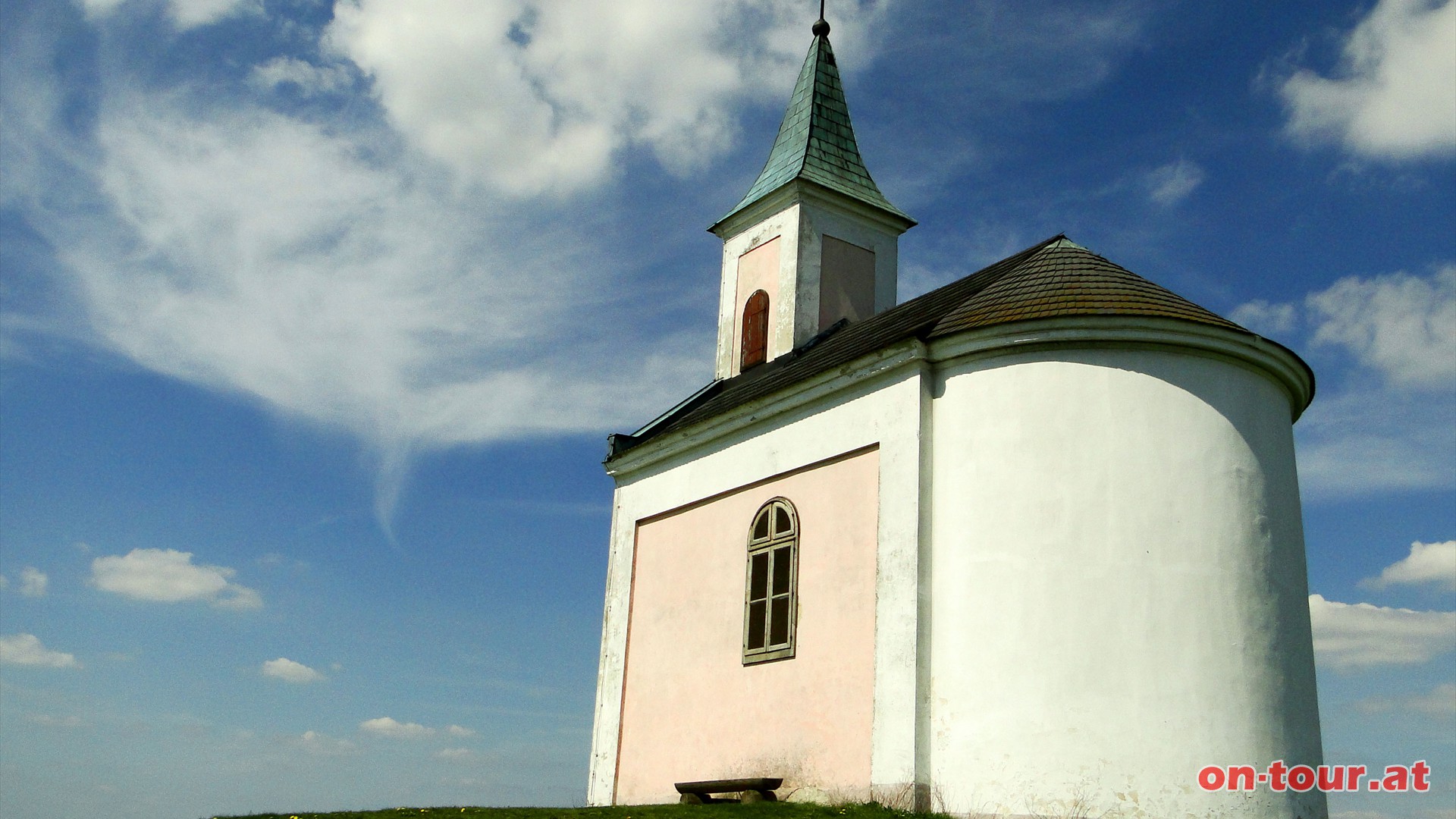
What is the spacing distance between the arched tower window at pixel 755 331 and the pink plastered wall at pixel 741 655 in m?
5.30

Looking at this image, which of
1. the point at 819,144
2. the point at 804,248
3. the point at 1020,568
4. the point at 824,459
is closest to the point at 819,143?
the point at 819,144

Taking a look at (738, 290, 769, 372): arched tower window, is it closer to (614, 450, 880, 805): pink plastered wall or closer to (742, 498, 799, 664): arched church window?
(614, 450, 880, 805): pink plastered wall

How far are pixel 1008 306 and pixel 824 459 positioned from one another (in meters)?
3.13

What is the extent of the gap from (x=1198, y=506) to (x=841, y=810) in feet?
16.9

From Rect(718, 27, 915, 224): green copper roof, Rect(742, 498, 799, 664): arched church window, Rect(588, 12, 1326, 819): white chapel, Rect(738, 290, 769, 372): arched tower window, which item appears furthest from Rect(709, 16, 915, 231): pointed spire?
Rect(742, 498, 799, 664): arched church window

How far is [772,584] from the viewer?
1628 centimetres

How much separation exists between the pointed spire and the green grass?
43.9 feet

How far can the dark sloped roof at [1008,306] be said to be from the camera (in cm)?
1408

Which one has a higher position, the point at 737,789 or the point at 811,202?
the point at 811,202

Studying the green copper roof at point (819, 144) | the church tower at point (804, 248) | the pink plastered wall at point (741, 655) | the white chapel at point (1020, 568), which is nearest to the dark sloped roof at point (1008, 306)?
the white chapel at point (1020, 568)

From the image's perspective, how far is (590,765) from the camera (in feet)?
64.0

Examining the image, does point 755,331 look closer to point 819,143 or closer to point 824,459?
point 819,143

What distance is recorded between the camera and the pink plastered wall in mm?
14602

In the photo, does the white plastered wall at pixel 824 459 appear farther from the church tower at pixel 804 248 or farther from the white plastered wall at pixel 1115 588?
the church tower at pixel 804 248
